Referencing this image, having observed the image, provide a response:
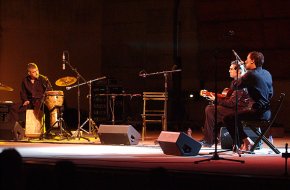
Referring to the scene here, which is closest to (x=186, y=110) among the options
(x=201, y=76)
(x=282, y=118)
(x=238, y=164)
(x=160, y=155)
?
(x=201, y=76)

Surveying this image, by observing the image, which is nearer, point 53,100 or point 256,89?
point 256,89

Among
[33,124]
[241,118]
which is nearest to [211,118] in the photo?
[241,118]

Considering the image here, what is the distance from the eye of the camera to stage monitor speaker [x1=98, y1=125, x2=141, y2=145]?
9.76m

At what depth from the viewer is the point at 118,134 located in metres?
9.83

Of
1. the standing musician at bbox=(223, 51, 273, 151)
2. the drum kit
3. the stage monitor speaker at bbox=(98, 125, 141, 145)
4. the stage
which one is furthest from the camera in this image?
the drum kit

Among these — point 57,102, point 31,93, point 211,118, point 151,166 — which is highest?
point 31,93

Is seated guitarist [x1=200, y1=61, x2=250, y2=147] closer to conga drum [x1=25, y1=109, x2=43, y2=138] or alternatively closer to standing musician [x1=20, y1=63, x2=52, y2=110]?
conga drum [x1=25, y1=109, x2=43, y2=138]

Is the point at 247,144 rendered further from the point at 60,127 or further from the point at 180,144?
the point at 60,127

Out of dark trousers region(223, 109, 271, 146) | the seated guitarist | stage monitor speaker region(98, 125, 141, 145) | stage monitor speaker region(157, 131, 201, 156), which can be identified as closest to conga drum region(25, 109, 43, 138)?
stage monitor speaker region(98, 125, 141, 145)

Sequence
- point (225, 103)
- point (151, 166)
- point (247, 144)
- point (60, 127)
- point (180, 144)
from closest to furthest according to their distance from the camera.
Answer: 1. point (151, 166)
2. point (180, 144)
3. point (247, 144)
4. point (225, 103)
5. point (60, 127)

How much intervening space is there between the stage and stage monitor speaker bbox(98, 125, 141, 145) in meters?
0.30

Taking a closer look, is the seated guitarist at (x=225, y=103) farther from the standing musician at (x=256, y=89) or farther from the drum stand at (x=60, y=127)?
the drum stand at (x=60, y=127)

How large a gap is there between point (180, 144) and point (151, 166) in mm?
1199

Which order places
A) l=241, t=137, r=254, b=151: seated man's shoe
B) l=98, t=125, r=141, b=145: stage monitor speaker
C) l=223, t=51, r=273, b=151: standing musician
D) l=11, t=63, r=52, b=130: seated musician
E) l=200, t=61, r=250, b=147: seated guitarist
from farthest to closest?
l=11, t=63, r=52, b=130: seated musician, l=98, t=125, r=141, b=145: stage monitor speaker, l=200, t=61, r=250, b=147: seated guitarist, l=241, t=137, r=254, b=151: seated man's shoe, l=223, t=51, r=273, b=151: standing musician
